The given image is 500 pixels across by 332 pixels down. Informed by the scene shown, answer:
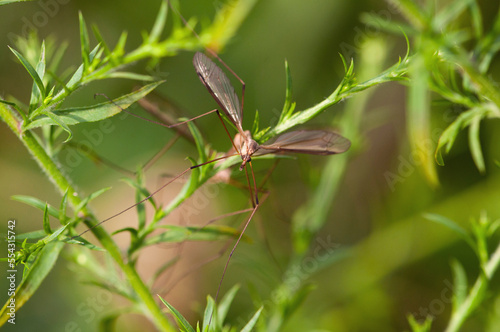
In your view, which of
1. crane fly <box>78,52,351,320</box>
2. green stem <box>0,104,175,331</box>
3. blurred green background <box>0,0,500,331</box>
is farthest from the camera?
blurred green background <box>0,0,500,331</box>

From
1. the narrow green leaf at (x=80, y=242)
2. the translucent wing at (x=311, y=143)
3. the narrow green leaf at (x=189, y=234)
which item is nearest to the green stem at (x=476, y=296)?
the translucent wing at (x=311, y=143)

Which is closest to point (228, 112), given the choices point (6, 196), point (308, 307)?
point (308, 307)

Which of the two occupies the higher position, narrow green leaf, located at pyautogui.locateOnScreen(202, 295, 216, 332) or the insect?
the insect

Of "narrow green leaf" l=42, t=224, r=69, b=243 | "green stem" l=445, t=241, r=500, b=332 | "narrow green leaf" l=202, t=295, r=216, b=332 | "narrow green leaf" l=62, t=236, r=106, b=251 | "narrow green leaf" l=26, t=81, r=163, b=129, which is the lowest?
"green stem" l=445, t=241, r=500, b=332

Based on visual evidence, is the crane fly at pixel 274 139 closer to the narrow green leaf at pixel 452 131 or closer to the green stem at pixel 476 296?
the narrow green leaf at pixel 452 131

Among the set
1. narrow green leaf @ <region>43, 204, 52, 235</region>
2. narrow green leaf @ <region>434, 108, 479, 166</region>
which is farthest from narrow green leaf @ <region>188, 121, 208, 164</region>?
narrow green leaf @ <region>434, 108, 479, 166</region>

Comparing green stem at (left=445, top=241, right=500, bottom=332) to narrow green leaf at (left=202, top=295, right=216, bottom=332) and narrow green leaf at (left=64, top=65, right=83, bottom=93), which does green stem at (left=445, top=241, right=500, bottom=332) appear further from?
narrow green leaf at (left=64, top=65, right=83, bottom=93)

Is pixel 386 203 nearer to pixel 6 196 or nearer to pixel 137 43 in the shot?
pixel 137 43
